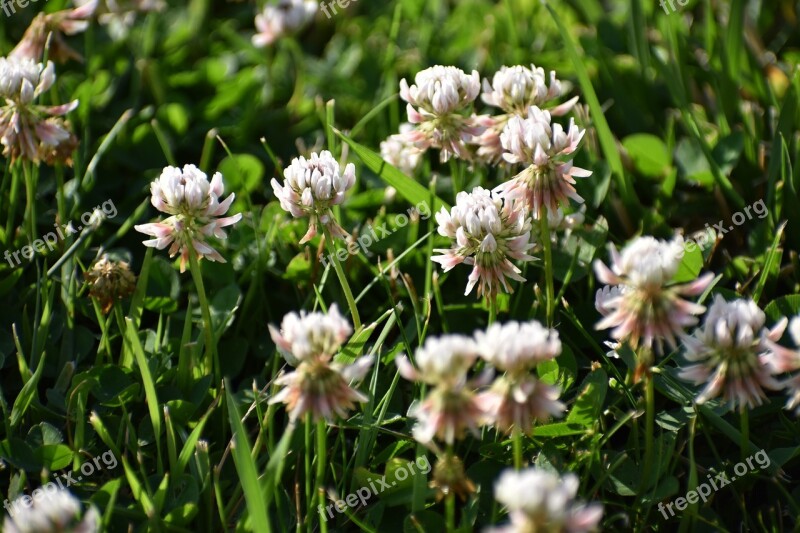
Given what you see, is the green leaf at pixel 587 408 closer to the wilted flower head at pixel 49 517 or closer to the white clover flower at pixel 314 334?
the white clover flower at pixel 314 334

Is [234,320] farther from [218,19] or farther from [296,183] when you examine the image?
[218,19]

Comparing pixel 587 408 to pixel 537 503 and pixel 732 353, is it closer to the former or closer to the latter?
pixel 732 353

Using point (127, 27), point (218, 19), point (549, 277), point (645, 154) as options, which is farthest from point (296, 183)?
point (218, 19)

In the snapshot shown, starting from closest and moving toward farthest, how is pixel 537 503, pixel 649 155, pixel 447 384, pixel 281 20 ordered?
pixel 537 503
pixel 447 384
pixel 649 155
pixel 281 20

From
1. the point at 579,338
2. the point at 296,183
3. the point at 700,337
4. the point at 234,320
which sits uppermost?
the point at 296,183

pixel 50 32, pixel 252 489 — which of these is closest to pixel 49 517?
pixel 252 489

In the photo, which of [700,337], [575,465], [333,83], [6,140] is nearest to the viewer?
[700,337]

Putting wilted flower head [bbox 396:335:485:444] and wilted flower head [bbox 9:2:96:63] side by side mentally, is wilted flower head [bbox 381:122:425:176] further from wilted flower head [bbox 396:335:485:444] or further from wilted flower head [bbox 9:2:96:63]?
wilted flower head [bbox 396:335:485:444]

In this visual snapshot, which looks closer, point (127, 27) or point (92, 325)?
point (92, 325)
